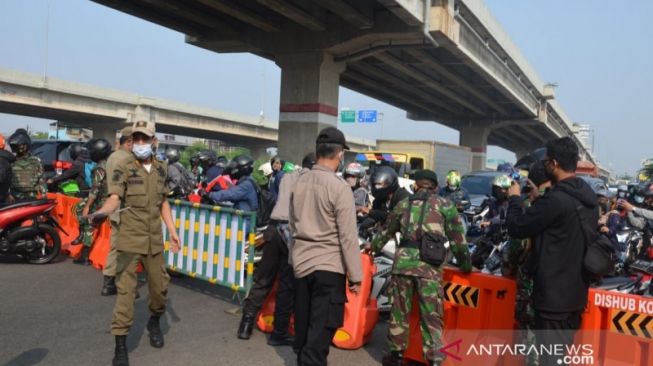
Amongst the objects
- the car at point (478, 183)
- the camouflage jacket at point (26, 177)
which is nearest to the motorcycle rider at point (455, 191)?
the car at point (478, 183)

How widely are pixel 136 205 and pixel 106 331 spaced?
5.05ft

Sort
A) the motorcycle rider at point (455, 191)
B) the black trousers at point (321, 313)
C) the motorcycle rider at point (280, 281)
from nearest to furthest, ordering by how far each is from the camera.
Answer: the black trousers at point (321, 313)
the motorcycle rider at point (280, 281)
the motorcycle rider at point (455, 191)

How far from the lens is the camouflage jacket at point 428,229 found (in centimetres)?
405

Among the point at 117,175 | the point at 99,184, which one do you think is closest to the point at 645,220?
the point at 117,175

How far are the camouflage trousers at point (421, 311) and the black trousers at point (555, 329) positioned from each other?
2.64ft

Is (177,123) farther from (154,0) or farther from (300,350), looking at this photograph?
(300,350)

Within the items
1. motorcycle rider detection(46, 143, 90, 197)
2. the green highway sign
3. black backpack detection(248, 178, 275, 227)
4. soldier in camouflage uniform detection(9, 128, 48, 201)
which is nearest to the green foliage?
the green highway sign

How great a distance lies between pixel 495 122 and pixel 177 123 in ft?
89.4

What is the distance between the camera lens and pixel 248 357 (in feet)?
15.1

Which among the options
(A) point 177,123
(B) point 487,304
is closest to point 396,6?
(B) point 487,304

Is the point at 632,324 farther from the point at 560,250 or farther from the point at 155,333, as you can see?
the point at 155,333

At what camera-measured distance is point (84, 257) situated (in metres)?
8.22

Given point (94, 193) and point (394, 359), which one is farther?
point (94, 193)

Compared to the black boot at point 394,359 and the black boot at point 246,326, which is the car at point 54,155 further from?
the black boot at point 394,359
